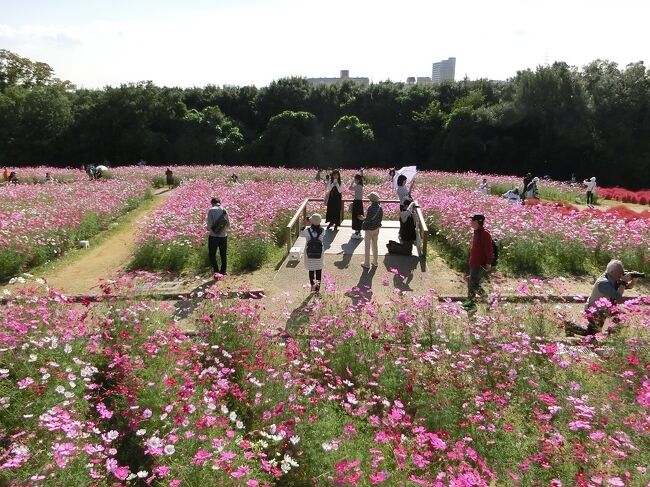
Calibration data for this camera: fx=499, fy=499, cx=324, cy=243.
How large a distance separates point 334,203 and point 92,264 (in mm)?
5694

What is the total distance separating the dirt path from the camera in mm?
9586

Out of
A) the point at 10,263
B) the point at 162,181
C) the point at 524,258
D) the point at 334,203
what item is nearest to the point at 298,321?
the point at 524,258

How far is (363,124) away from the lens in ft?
124

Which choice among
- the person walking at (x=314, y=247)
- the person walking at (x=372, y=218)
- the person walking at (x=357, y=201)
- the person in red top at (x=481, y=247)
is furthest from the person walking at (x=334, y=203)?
the person in red top at (x=481, y=247)

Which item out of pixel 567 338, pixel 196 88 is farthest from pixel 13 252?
pixel 196 88

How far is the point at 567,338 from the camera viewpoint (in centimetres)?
631

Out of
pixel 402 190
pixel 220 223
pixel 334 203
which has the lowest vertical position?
pixel 220 223

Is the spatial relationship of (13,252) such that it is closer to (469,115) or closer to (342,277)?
(342,277)

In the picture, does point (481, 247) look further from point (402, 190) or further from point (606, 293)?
point (402, 190)

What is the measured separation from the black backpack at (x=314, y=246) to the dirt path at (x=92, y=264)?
352 centimetres

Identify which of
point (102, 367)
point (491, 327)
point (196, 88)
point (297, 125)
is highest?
point (196, 88)

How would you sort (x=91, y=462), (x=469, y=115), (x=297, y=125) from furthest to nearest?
(x=297, y=125)
(x=469, y=115)
(x=91, y=462)

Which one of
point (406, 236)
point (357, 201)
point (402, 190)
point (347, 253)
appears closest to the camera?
point (406, 236)

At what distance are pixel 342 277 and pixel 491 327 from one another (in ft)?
12.2
